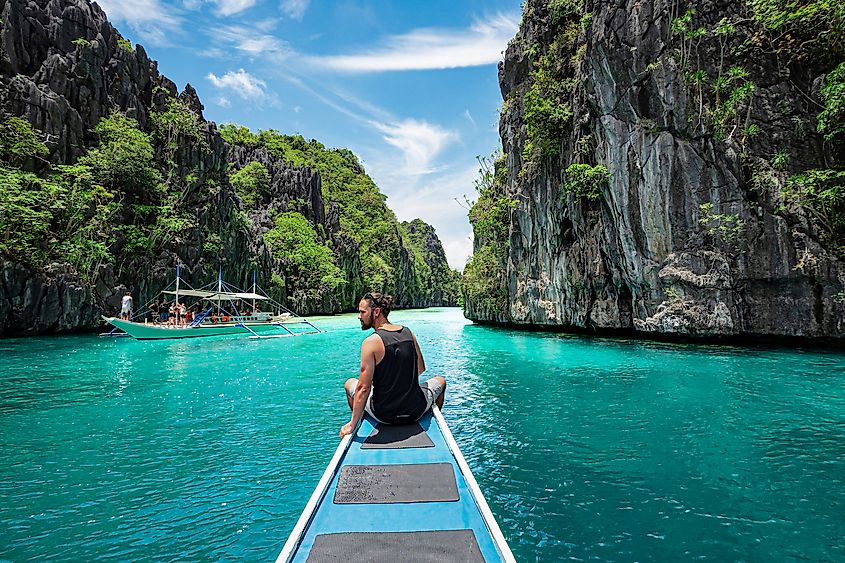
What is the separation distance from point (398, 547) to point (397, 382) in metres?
2.10

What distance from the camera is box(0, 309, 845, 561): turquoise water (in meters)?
3.89

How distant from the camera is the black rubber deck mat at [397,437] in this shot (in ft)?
13.2

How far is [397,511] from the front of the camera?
2.84m

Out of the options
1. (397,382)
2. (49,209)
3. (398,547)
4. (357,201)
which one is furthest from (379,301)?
(357,201)

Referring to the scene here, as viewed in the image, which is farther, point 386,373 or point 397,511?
point 386,373

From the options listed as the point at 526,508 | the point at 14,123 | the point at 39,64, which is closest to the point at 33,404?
the point at 526,508

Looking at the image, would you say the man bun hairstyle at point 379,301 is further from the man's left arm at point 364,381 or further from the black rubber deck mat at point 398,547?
the black rubber deck mat at point 398,547

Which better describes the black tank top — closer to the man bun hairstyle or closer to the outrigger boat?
the man bun hairstyle

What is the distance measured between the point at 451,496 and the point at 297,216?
190 feet

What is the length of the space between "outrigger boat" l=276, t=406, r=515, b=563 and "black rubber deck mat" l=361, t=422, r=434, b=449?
0.06 ft

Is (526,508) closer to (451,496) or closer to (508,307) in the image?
(451,496)

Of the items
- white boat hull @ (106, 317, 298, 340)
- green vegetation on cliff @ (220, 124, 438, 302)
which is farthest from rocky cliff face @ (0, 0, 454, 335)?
green vegetation on cliff @ (220, 124, 438, 302)

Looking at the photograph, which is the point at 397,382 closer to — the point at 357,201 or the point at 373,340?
the point at 373,340

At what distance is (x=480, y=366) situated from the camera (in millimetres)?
14781
